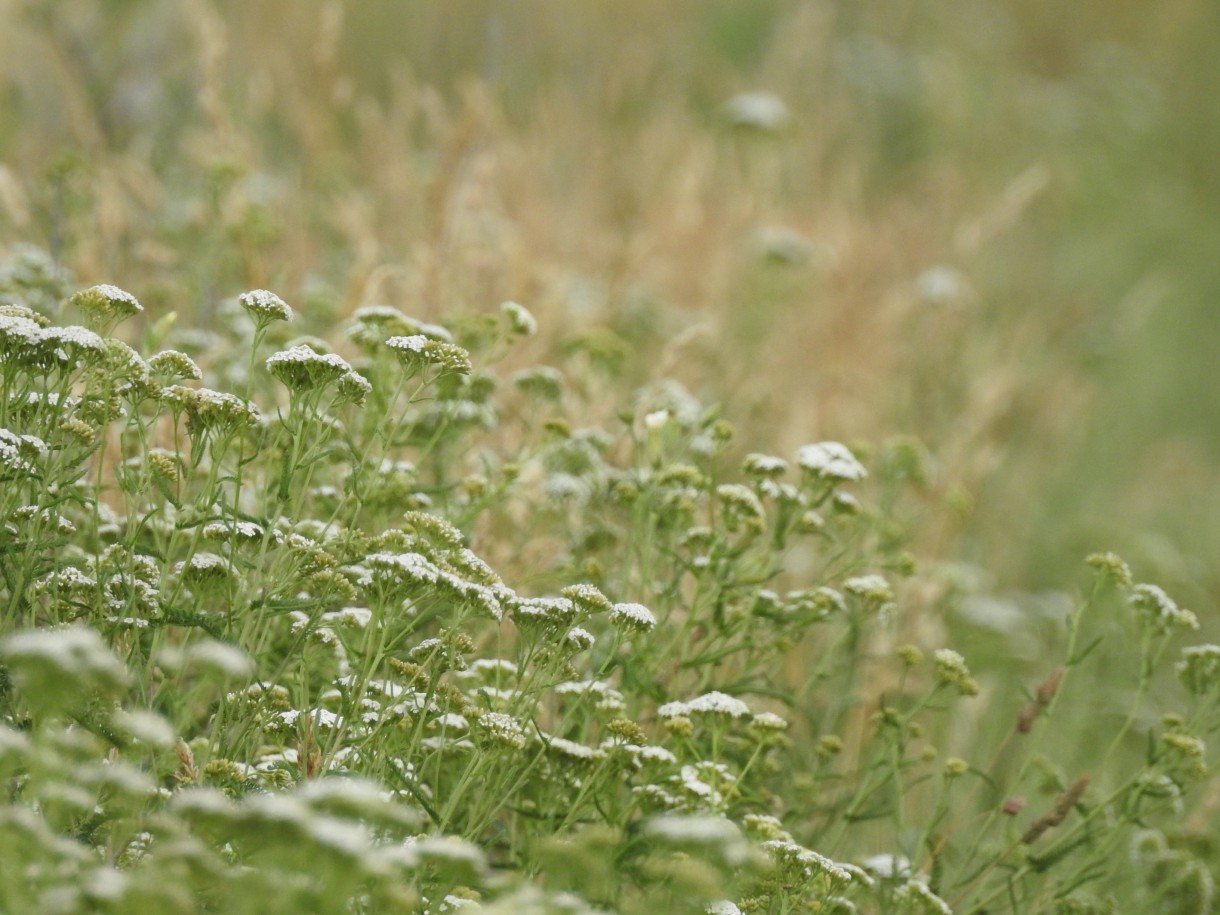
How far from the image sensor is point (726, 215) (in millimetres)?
6438

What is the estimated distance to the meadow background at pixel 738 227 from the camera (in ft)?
13.2

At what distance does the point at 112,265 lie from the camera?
3754mm

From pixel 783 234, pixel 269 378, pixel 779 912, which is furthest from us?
pixel 783 234

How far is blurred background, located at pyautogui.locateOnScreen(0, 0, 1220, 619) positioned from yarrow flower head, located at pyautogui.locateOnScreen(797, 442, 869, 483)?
733 millimetres

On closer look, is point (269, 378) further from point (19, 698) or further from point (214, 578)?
point (19, 698)

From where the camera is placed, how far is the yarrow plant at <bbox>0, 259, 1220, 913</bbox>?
53.4 inches

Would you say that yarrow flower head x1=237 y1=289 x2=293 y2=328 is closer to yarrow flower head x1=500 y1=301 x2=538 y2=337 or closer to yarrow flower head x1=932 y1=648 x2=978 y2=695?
yarrow flower head x1=500 y1=301 x2=538 y2=337

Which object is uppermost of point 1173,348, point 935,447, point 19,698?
point 1173,348

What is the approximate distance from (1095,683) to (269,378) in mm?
2826

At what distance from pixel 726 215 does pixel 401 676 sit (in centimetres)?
473

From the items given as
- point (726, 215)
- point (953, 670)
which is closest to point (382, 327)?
point (953, 670)

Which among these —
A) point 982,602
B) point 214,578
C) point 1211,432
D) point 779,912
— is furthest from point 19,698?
point 1211,432

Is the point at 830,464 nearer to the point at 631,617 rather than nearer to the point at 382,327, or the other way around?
the point at 631,617

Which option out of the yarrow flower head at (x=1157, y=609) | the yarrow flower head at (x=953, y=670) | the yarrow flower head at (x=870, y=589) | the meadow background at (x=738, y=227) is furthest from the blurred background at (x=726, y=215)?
the yarrow flower head at (x=1157, y=609)
